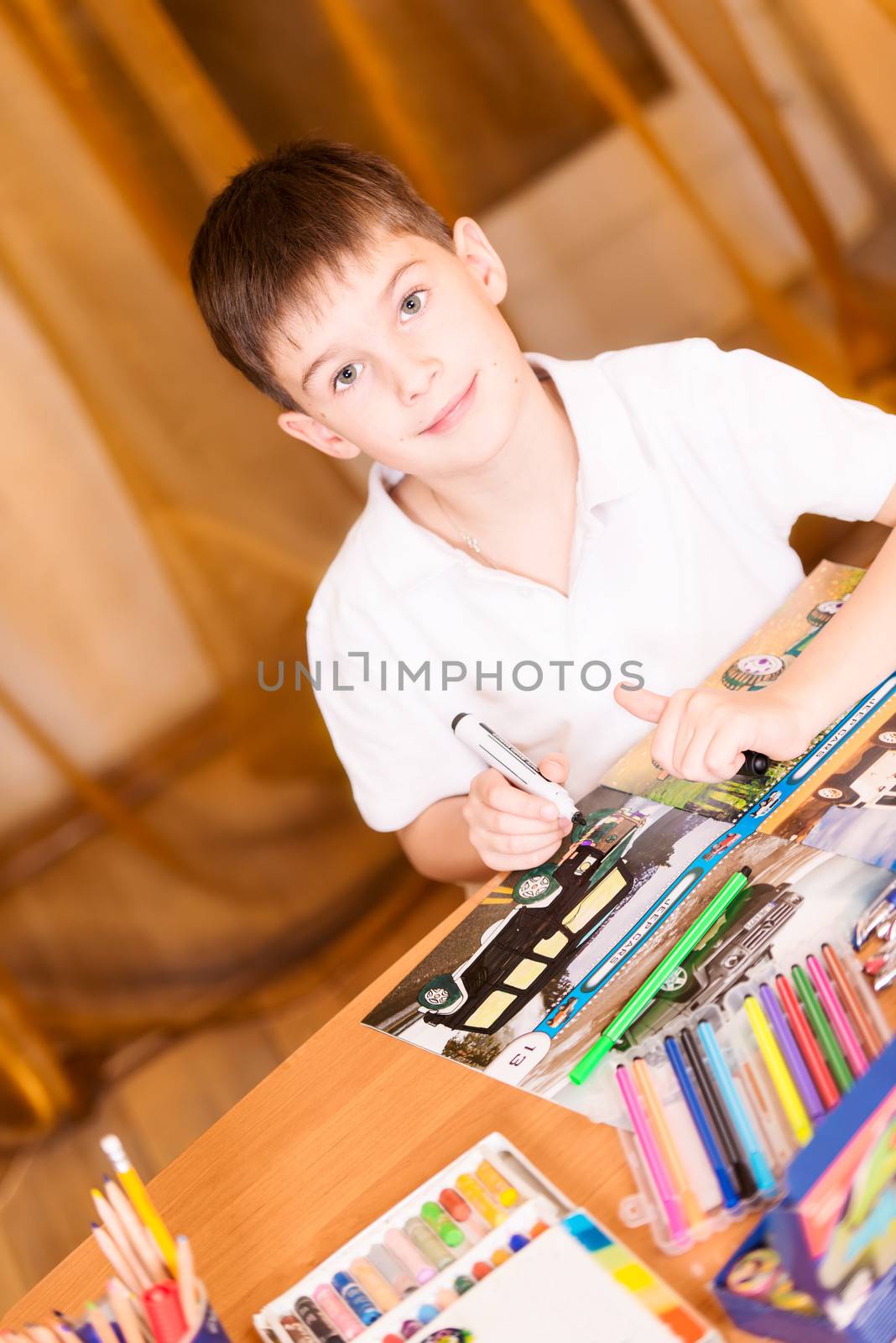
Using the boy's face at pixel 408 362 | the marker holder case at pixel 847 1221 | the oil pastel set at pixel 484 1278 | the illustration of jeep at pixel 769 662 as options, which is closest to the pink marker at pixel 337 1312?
the oil pastel set at pixel 484 1278

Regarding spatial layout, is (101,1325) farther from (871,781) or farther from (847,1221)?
(871,781)

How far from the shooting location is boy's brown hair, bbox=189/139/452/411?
854mm

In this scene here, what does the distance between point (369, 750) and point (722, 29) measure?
124cm

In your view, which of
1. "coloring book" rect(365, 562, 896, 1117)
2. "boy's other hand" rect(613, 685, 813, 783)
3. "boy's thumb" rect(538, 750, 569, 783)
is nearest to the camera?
"coloring book" rect(365, 562, 896, 1117)

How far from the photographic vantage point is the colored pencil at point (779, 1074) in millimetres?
540

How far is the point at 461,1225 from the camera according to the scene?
0.59 m

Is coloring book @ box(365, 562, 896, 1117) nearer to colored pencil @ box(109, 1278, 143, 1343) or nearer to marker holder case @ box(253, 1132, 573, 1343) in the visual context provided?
marker holder case @ box(253, 1132, 573, 1343)

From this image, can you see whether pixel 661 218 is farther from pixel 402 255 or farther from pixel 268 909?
pixel 268 909

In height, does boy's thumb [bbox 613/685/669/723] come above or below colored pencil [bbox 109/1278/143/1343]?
below

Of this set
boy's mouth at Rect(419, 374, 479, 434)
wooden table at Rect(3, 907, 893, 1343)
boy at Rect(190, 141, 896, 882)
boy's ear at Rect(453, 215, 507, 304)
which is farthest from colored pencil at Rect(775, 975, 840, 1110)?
boy's ear at Rect(453, 215, 507, 304)

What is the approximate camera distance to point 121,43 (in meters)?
1.46

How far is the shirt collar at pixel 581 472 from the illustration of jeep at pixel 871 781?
339 mm

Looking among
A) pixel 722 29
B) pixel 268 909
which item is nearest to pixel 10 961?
pixel 268 909

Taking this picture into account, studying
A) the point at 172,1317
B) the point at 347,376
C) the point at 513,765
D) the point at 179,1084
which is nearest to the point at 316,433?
the point at 347,376
